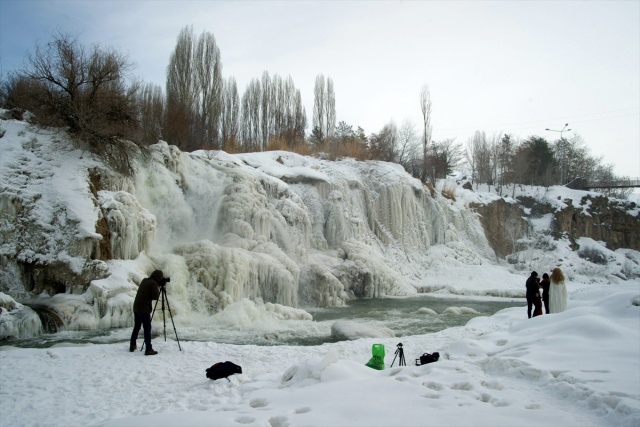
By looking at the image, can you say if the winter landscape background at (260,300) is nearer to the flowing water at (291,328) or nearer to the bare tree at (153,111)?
the flowing water at (291,328)

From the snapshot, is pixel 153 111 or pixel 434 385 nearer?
pixel 434 385

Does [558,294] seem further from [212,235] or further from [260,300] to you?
[212,235]

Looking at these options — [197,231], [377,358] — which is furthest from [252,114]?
[377,358]

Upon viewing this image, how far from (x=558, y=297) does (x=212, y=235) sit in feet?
38.0

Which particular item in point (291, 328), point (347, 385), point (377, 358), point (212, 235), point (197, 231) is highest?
point (197, 231)

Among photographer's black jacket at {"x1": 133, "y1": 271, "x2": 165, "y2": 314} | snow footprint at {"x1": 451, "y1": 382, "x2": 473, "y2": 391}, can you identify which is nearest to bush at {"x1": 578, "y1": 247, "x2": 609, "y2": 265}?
snow footprint at {"x1": 451, "y1": 382, "x2": 473, "y2": 391}

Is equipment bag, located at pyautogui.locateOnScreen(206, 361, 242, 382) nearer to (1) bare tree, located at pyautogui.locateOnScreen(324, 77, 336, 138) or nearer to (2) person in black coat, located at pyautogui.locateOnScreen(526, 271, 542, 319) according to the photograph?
(2) person in black coat, located at pyautogui.locateOnScreen(526, 271, 542, 319)

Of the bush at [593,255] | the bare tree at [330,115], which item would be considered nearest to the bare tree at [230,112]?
the bare tree at [330,115]

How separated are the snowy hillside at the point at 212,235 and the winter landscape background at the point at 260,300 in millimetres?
59

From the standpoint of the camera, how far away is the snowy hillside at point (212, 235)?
11.8m

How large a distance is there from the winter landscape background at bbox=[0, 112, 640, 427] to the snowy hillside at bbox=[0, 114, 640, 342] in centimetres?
6

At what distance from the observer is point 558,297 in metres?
12.5

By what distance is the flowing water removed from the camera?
9.86m

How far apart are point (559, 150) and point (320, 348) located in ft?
192
